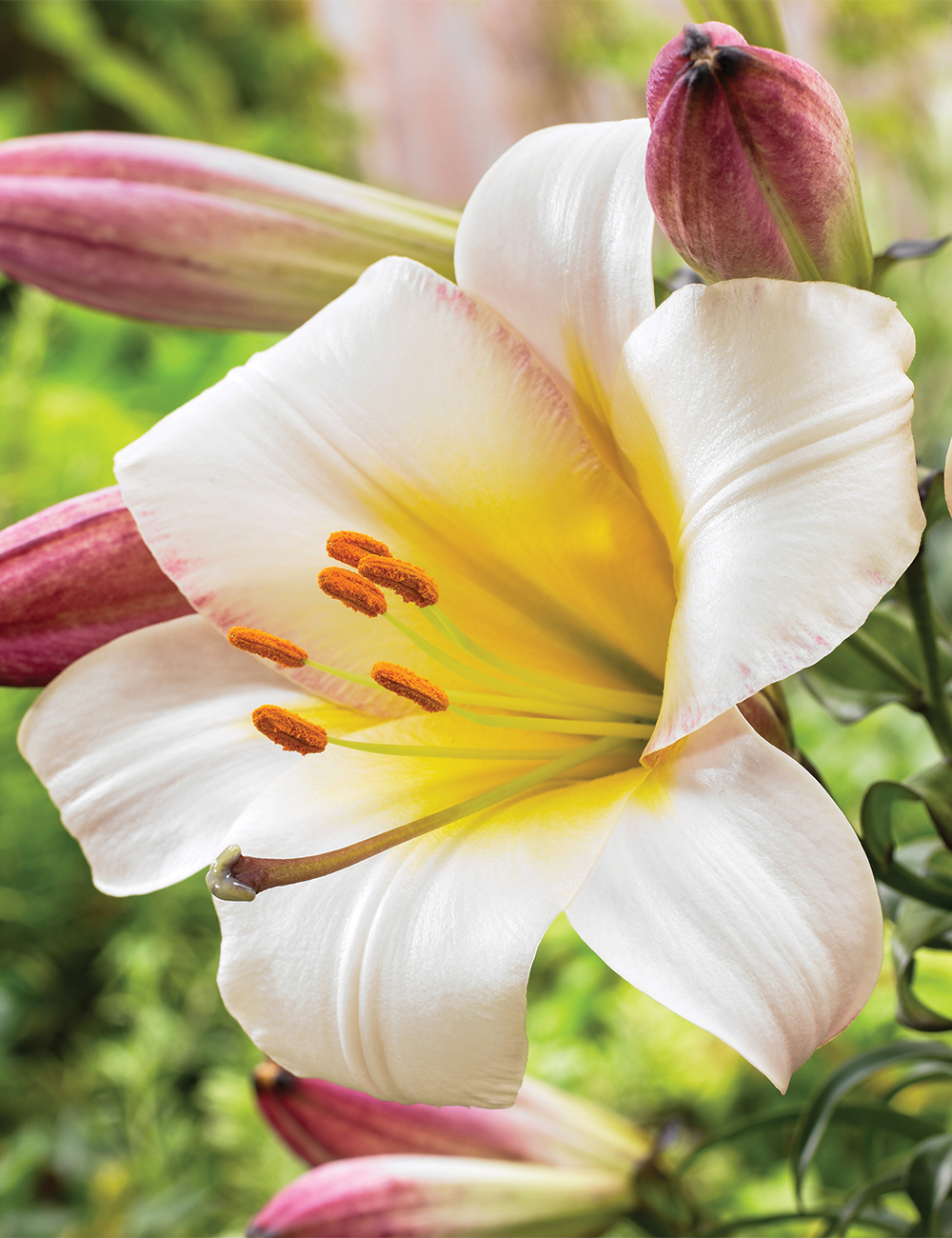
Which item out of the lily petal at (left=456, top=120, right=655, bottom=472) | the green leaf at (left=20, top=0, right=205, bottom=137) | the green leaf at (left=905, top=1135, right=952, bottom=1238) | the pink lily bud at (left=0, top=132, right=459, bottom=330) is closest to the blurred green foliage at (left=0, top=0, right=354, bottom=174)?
the green leaf at (left=20, top=0, right=205, bottom=137)

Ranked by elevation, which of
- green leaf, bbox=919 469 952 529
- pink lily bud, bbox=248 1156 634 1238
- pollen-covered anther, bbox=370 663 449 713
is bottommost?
pink lily bud, bbox=248 1156 634 1238

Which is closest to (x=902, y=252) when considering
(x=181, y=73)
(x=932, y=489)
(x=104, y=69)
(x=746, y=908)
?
(x=932, y=489)

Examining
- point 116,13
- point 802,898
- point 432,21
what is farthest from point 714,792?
point 432,21

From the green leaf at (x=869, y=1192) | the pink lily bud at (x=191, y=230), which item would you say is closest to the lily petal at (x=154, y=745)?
the pink lily bud at (x=191, y=230)

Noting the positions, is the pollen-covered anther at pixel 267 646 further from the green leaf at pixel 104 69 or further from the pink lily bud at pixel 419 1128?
the green leaf at pixel 104 69

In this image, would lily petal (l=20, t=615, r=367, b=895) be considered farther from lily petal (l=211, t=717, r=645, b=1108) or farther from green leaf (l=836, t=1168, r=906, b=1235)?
green leaf (l=836, t=1168, r=906, b=1235)

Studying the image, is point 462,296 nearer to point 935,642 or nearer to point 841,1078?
point 935,642
